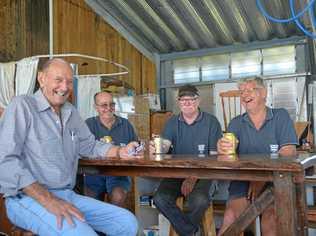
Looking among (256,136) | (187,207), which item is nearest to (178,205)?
(187,207)

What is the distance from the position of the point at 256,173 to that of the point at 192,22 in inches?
199

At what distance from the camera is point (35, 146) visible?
1754mm

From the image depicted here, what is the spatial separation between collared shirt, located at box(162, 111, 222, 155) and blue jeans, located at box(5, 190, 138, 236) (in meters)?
1.11

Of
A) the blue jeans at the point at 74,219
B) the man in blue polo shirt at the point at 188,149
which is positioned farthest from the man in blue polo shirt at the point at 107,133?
the blue jeans at the point at 74,219

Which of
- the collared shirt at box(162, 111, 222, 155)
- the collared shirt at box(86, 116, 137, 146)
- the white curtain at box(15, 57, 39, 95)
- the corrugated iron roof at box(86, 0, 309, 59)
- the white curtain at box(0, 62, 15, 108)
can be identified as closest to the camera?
the collared shirt at box(162, 111, 222, 155)

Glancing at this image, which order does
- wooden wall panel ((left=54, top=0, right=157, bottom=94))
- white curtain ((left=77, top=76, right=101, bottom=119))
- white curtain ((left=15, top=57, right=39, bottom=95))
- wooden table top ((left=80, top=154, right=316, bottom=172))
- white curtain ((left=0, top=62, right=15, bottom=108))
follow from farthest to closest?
wooden wall panel ((left=54, top=0, right=157, bottom=94)), white curtain ((left=77, top=76, right=101, bottom=119)), white curtain ((left=0, top=62, right=15, bottom=108)), white curtain ((left=15, top=57, right=39, bottom=95)), wooden table top ((left=80, top=154, right=316, bottom=172))

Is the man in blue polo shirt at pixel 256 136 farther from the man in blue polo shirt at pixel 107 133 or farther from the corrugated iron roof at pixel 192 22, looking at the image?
the corrugated iron roof at pixel 192 22

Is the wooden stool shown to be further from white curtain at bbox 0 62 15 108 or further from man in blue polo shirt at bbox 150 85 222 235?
white curtain at bbox 0 62 15 108

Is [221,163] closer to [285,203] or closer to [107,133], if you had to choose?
[285,203]

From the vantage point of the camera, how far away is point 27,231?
1625 millimetres

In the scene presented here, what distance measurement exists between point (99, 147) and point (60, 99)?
1.52ft

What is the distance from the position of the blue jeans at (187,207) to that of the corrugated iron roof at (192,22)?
12.0 ft

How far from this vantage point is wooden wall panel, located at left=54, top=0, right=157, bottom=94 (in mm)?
5949

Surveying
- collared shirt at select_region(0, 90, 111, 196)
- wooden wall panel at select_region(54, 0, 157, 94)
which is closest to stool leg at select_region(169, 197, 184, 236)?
collared shirt at select_region(0, 90, 111, 196)
